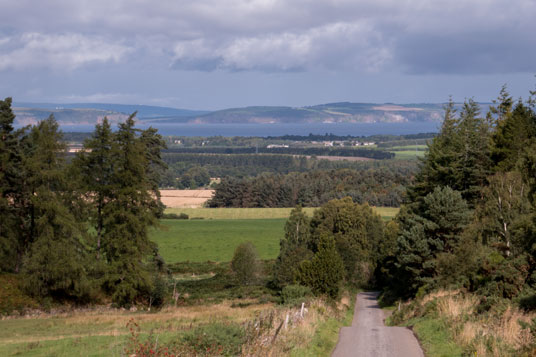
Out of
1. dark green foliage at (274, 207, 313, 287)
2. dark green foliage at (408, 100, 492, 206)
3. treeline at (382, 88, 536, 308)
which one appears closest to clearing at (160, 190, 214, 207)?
dark green foliage at (274, 207, 313, 287)

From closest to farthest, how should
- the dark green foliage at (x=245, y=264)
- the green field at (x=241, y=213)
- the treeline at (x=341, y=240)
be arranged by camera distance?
the treeline at (x=341, y=240), the dark green foliage at (x=245, y=264), the green field at (x=241, y=213)

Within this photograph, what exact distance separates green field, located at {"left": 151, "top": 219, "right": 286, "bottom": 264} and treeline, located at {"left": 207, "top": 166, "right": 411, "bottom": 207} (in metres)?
35.0

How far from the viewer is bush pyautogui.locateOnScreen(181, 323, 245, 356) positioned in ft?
41.3

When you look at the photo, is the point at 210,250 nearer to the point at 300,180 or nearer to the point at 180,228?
the point at 180,228

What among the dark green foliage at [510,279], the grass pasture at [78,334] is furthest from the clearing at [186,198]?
the dark green foliage at [510,279]

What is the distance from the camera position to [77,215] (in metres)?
42.1

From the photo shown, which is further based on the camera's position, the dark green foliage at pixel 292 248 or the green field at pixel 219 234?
the green field at pixel 219 234

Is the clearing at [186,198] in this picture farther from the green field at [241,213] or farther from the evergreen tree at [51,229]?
the evergreen tree at [51,229]

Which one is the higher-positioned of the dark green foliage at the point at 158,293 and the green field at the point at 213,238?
the dark green foliage at the point at 158,293

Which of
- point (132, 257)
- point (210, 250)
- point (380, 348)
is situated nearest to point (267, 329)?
point (380, 348)

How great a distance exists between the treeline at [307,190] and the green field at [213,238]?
35.0 meters

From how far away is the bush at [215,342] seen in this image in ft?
41.3

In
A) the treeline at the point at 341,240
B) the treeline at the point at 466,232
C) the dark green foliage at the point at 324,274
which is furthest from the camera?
the treeline at the point at 341,240

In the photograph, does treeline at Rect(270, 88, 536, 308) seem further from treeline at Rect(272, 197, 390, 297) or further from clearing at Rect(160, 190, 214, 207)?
clearing at Rect(160, 190, 214, 207)
